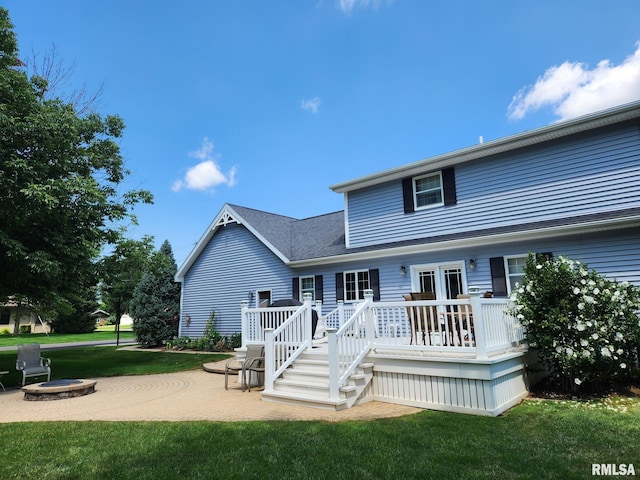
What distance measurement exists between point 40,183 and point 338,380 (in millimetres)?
8963

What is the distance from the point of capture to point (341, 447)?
14.7 ft

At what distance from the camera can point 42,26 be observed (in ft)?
44.8

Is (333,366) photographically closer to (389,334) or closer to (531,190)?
(389,334)

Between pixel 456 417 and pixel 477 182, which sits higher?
pixel 477 182

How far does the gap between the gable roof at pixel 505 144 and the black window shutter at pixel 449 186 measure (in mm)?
232

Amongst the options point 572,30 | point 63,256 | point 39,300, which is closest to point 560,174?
point 572,30

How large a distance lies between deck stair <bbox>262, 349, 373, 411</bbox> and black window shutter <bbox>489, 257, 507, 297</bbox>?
458cm

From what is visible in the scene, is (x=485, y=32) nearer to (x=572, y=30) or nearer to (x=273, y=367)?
(x=572, y=30)

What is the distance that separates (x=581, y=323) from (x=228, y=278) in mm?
13789

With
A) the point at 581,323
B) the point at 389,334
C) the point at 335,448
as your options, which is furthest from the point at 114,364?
the point at 581,323

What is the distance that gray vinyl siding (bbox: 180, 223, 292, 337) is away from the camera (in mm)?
15680

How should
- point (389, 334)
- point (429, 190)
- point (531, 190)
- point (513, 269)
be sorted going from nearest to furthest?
point (389, 334) < point (513, 269) < point (531, 190) < point (429, 190)

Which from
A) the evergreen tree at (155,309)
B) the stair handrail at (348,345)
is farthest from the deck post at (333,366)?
the evergreen tree at (155,309)

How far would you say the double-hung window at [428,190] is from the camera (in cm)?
1177
